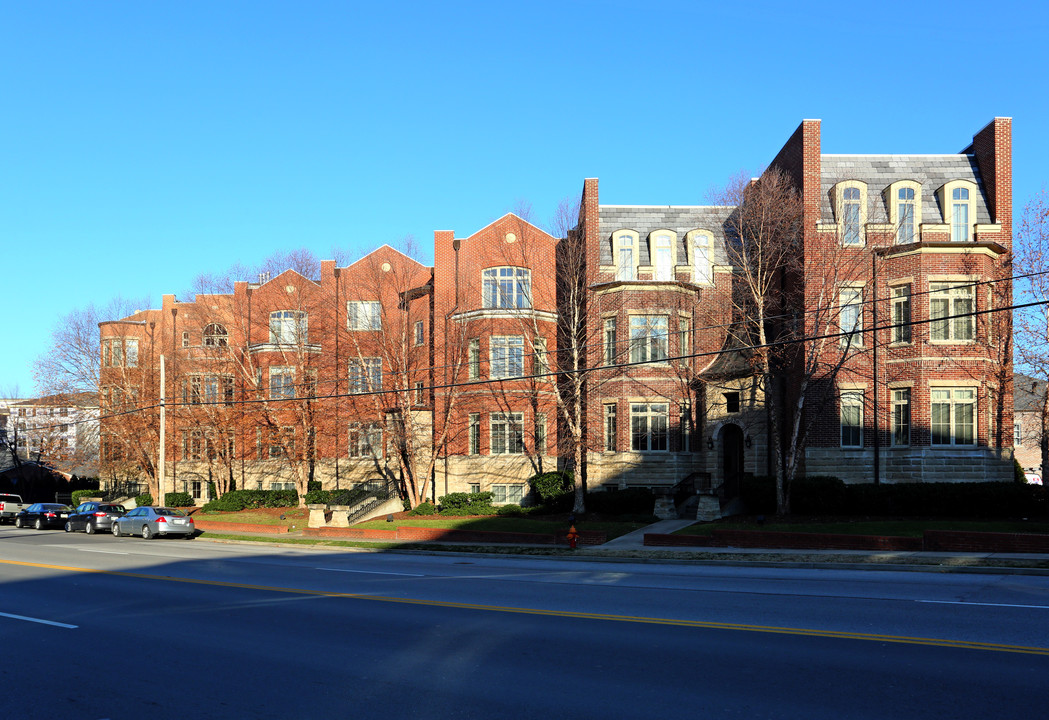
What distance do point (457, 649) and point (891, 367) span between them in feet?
84.7

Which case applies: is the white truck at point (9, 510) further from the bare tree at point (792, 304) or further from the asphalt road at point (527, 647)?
the bare tree at point (792, 304)

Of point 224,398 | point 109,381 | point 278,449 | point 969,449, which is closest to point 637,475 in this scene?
point 969,449

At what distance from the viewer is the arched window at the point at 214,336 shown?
45688 mm

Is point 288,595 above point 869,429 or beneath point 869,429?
beneath

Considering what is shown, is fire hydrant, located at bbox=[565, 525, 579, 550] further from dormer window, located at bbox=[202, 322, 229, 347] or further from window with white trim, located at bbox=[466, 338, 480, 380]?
dormer window, located at bbox=[202, 322, 229, 347]

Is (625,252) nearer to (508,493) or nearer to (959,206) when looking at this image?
(508,493)

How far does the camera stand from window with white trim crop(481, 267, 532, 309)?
37.5 m

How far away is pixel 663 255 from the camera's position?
3675 centimetres

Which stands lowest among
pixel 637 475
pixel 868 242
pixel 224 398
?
pixel 637 475

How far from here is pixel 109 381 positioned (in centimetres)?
4831

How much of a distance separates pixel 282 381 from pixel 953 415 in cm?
3162

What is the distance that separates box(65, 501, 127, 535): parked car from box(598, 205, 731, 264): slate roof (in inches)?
939

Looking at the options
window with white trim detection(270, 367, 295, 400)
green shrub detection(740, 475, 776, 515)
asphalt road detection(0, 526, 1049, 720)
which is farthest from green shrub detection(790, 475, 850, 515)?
window with white trim detection(270, 367, 295, 400)

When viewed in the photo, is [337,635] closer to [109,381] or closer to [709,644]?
[709,644]
